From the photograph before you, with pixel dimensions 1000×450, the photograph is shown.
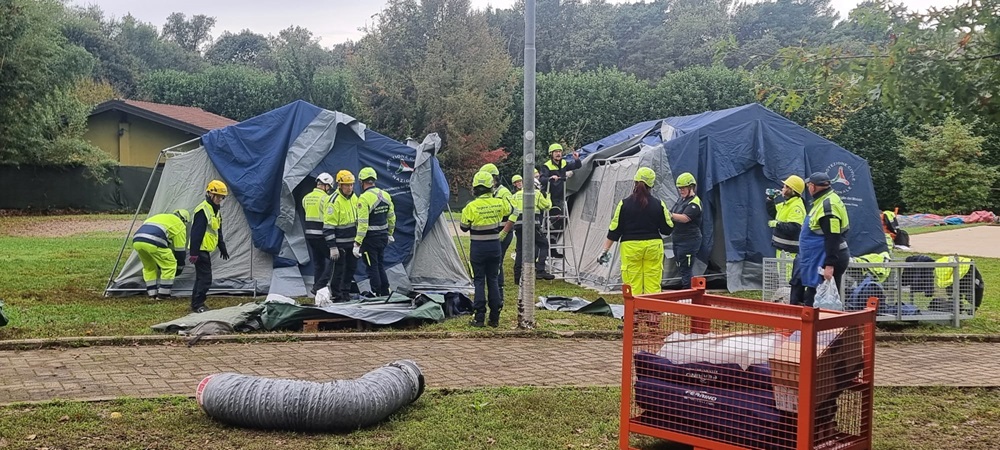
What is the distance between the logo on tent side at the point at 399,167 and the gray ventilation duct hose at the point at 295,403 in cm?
712

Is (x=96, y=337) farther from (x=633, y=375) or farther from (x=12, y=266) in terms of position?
(x=12, y=266)

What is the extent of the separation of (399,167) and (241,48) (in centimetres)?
6692

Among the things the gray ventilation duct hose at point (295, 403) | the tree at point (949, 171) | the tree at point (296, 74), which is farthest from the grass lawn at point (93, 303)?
the tree at point (296, 74)

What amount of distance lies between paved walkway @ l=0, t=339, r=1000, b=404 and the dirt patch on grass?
1609cm

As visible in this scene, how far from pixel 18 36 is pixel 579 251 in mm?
19172

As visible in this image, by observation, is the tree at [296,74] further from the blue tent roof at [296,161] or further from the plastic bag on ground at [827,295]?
the plastic bag on ground at [827,295]

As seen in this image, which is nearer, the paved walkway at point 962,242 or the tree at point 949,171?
the paved walkway at point 962,242

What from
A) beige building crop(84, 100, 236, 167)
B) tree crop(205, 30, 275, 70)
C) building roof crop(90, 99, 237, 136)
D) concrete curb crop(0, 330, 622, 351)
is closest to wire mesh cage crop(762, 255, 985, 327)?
concrete curb crop(0, 330, 622, 351)

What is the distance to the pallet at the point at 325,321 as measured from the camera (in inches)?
360

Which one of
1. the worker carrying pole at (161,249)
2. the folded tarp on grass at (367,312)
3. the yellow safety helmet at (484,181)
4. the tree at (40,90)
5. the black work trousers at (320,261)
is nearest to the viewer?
the folded tarp on grass at (367,312)

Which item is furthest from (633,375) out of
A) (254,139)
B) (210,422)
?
(254,139)

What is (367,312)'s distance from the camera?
373 inches

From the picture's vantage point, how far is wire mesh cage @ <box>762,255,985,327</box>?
9773 mm

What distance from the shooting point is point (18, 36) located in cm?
2477
